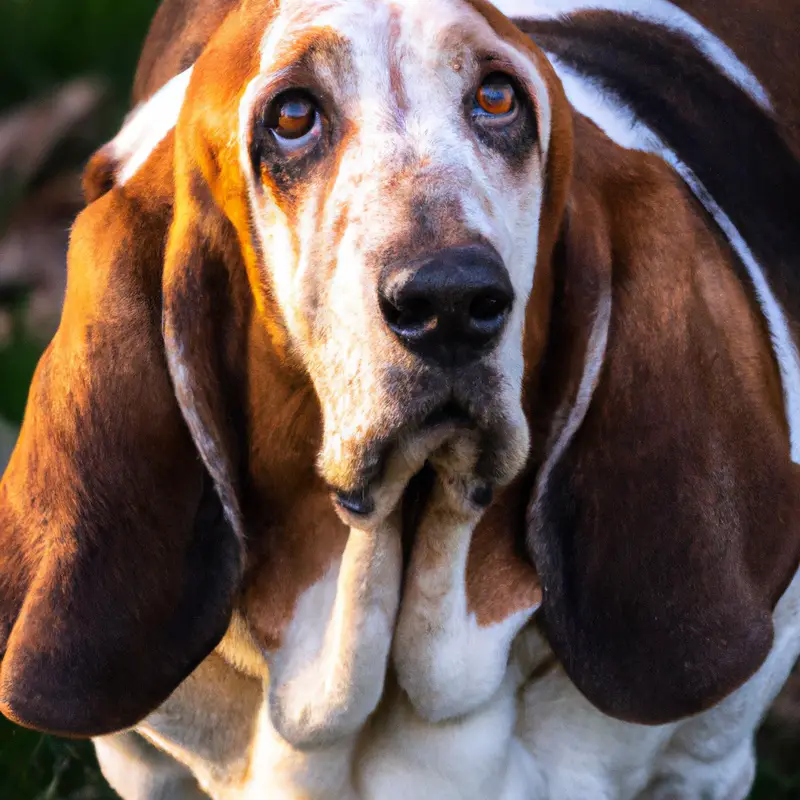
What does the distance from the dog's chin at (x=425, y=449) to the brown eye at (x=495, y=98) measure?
42cm

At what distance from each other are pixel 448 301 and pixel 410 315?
0.06 meters

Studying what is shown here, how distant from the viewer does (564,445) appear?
8.94 feet

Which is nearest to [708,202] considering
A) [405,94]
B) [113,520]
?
[405,94]

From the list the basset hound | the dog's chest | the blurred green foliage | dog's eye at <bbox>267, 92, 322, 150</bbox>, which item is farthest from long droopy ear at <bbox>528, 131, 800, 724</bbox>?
the blurred green foliage

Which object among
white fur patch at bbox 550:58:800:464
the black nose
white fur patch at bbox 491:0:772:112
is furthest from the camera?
white fur patch at bbox 491:0:772:112

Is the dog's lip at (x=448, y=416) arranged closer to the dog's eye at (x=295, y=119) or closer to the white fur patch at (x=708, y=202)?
the dog's eye at (x=295, y=119)

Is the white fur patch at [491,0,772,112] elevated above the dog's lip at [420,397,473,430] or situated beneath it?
elevated above

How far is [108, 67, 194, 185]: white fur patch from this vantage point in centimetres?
277

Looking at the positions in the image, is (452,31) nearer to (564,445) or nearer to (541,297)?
(541,297)

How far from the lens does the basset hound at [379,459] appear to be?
2424mm

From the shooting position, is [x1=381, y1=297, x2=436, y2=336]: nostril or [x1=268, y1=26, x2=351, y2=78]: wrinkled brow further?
[x1=268, y1=26, x2=351, y2=78]: wrinkled brow

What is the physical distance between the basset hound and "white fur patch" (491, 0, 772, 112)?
39 centimetres

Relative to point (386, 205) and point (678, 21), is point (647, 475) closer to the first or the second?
point (386, 205)

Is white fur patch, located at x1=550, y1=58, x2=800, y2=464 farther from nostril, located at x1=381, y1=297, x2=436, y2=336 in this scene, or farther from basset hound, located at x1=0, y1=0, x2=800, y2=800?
nostril, located at x1=381, y1=297, x2=436, y2=336
